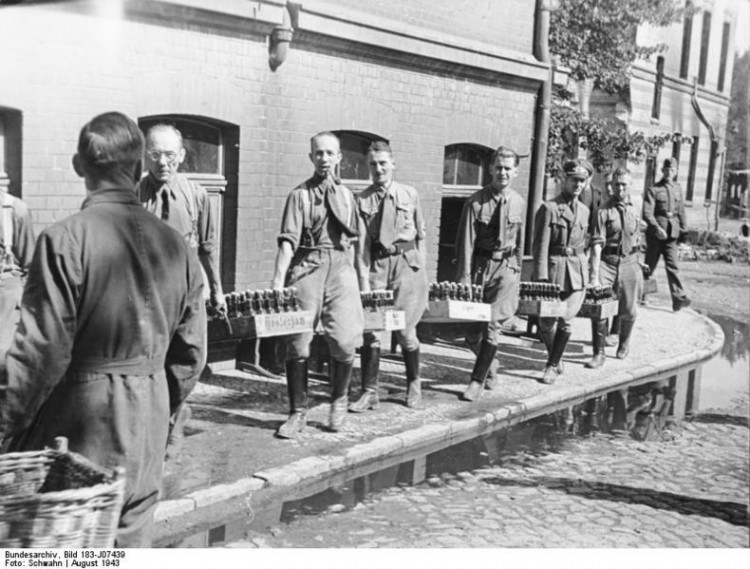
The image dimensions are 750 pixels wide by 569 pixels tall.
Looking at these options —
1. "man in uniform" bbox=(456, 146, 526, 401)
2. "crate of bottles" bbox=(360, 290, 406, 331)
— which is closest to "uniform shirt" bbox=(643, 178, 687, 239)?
"man in uniform" bbox=(456, 146, 526, 401)

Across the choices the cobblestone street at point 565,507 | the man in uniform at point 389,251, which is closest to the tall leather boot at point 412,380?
the man in uniform at point 389,251

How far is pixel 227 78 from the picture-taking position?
792 centimetres

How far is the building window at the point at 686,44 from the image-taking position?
8.46 m

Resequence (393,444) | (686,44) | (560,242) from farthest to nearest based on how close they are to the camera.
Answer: (560,242), (686,44), (393,444)

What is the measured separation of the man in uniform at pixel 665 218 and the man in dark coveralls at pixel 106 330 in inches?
318

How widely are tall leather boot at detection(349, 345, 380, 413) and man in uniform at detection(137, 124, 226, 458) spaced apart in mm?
1472

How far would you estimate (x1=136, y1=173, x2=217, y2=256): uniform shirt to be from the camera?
6.13m

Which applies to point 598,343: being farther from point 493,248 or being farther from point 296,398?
point 296,398

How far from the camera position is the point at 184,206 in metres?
6.25

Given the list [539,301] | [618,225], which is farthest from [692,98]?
[539,301]

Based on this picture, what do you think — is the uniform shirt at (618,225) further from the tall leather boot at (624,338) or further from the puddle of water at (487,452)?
the puddle of water at (487,452)

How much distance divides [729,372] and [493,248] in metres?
4.02

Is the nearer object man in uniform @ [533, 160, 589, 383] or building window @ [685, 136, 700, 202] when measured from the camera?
man in uniform @ [533, 160, 589, 383]

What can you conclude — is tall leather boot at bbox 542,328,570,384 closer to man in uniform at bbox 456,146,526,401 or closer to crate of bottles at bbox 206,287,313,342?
man in uniform at bbox 456,146,526,401
